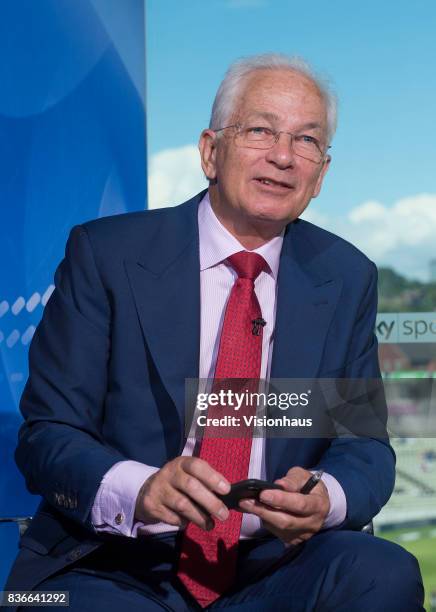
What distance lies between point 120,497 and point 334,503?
0.40 meters

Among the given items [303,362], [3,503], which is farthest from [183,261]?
[3,503]

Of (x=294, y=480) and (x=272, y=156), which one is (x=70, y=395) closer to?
(x=294, y=480)

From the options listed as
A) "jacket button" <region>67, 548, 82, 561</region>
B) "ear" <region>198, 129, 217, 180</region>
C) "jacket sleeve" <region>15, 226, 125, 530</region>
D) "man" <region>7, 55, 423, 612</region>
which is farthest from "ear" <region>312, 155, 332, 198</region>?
"jacket button" <region>67, 548, 82, 561</region>

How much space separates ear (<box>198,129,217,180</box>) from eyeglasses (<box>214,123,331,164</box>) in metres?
0.08

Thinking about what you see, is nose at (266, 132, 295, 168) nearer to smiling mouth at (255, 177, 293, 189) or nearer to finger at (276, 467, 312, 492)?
smiling mouth at (255, 177, 293, 189)

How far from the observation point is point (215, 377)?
1.75 m

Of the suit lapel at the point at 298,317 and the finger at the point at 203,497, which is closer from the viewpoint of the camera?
the finger at the point at 203,497

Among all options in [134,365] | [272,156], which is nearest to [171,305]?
[134,365]

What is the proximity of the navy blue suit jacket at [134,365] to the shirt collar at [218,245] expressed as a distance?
29 mm

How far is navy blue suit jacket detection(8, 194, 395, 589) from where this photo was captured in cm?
165

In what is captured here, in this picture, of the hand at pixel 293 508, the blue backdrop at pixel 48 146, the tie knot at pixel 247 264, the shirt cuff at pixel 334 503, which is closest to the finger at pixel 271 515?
the hand at pixel 293 508

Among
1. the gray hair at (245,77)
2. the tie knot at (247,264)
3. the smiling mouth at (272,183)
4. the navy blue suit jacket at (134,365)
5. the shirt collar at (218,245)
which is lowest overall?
the navy blue suit jacket at (134,365)

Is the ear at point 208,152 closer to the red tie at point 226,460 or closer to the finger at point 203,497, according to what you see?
the red tie at point 226,460

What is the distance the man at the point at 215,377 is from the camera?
1.55 meters
